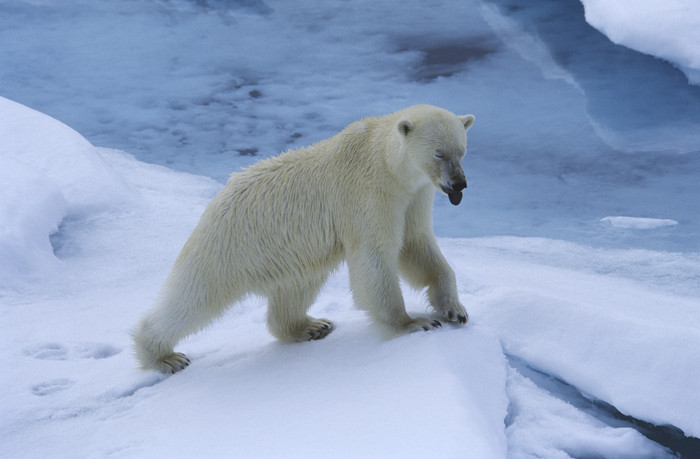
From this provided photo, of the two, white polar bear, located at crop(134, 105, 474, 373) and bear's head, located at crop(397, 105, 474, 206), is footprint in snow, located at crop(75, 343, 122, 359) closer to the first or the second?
white polar bear, located at crop(134, 105, 474, 373)

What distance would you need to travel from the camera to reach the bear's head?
95.7 inches

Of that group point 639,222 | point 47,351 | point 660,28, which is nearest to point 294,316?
point 47,351

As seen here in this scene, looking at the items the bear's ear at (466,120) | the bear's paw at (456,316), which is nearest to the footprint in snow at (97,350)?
the bear's paw at (456,316)

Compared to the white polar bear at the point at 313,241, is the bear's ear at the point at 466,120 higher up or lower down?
higher up

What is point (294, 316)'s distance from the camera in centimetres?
299

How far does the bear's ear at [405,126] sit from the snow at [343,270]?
2.51 ft

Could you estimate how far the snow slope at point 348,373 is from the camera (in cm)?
215

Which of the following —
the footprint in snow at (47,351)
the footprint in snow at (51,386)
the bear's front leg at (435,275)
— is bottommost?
the footprint in snow at (51,386)

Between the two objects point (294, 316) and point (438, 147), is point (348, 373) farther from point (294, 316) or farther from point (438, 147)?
point (438, 147)

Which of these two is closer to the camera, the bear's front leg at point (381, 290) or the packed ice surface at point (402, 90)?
the bear's front leg at point (381, 290)

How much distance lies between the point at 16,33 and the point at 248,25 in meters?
3.93

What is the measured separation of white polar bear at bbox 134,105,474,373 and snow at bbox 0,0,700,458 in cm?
18

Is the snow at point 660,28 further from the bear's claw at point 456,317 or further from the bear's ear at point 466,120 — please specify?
the bear's claw at point 456,317

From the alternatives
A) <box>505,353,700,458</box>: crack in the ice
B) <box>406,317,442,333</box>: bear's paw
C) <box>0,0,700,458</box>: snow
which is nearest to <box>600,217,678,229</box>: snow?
<box>0,0,700,458</box>: snow
